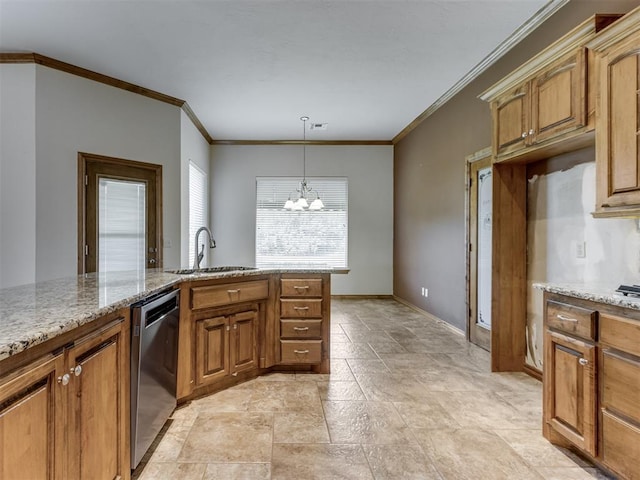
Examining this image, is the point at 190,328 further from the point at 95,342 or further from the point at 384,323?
the point at 384,323

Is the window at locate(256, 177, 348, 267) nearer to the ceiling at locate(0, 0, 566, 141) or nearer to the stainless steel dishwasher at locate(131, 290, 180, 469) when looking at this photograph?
the ceiling at locate(0, 0, 566, 141)

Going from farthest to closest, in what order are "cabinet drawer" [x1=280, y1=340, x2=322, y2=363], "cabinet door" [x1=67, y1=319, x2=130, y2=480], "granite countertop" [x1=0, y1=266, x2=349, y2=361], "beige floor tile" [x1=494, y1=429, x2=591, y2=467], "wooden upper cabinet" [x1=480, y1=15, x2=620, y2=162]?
"cabinet drawer" [x1=280, y1=340, x2=322, y2=363] → "wooden upper cabinet" [x1=480, y1=15, x2=620, y2=162] → "beige floor tile" [x1=494, y1=429, x2=591, y2=467] → "cabinet door" [x1=67, y1=319, x2=130, y2=480] → "granite countertop" [x1=0, y1=266, x2=349, y2=361]

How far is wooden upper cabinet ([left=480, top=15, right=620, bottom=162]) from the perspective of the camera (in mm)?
2133

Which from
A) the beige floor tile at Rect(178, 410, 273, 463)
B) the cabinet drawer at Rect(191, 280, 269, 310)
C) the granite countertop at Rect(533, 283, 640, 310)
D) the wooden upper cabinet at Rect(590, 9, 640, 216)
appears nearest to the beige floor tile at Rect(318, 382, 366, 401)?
the beige floor tile at Rect(178, 410, 273, 463)

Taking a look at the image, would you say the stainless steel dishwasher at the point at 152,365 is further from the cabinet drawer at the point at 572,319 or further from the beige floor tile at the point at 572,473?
the cabinet drawer at the point at 572,319

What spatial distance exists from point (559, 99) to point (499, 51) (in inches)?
59.2

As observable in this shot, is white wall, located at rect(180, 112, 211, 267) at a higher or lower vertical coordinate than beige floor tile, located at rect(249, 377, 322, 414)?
higher

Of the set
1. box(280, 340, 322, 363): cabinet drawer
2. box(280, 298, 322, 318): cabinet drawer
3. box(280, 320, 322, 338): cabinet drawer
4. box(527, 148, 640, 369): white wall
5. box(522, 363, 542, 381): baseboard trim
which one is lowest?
box(522, 363, 542, 381): baseboard trim

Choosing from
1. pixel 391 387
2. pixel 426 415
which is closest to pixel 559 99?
pixel 426 415

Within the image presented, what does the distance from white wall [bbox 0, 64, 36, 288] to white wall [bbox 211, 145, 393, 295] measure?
10.8ft

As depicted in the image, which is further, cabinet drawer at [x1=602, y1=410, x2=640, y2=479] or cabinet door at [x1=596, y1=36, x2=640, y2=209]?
cabinet door at [x1=596, y1=36, x2=640, y2=209]

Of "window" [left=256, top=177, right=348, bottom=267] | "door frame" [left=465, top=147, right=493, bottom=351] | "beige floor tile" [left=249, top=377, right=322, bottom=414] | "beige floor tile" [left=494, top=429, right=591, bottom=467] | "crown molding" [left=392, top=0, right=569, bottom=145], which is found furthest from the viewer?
"window" [left=256, top=177, right=348, bottom=267]

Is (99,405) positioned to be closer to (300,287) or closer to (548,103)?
(300,287)

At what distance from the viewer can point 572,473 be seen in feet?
6.07
